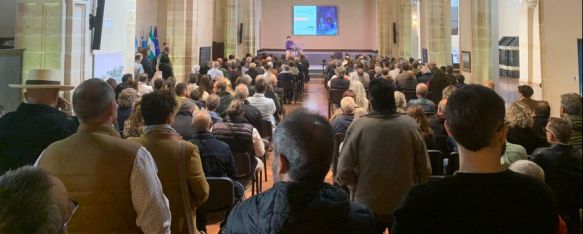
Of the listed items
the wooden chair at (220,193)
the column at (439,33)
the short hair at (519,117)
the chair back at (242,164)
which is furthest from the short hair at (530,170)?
the column at (439,33)

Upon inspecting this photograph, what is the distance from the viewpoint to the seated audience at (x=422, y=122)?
16.2ft

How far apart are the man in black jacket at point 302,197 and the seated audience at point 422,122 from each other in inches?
126

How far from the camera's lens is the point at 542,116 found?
17.8 feet

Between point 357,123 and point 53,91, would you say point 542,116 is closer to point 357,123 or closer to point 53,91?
point 357,123

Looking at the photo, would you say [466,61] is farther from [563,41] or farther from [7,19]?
[563,41]

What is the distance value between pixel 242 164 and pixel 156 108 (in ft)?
6.89

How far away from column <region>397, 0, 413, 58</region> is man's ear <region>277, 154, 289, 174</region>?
20.3 m

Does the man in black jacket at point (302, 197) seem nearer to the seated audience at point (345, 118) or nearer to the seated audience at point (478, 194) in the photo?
the seated audience at point (478, 194)

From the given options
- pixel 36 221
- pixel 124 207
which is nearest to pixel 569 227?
pixel 124 207

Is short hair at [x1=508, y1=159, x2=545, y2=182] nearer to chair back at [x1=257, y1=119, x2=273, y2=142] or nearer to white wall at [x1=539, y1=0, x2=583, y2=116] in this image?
white wall at [x1=539, y1=0, x2=583, y2=116]

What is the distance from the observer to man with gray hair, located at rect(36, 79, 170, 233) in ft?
8.16

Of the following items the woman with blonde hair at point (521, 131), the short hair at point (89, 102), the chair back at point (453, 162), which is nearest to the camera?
the short hair at point (89, 102)

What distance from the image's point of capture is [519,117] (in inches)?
196

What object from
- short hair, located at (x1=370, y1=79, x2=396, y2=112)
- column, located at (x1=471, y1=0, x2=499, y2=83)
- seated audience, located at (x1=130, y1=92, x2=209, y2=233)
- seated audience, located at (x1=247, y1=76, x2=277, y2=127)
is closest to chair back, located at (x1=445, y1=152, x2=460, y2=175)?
short hair, located at (x1=370, y1=79, x2=396, y2=112)
